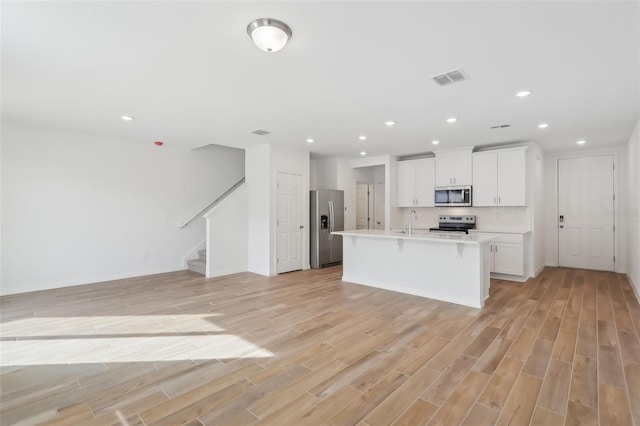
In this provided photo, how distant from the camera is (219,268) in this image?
604cm

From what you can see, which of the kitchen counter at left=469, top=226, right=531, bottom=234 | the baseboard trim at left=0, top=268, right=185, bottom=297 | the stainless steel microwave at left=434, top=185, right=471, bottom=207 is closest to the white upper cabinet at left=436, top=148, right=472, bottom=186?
the stainless steel microwave at left=434, top=185, right=471, bottom=207

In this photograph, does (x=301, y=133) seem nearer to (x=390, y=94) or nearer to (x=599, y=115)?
(x=390, y=94)

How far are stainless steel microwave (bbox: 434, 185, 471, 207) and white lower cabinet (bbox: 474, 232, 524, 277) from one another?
927mm

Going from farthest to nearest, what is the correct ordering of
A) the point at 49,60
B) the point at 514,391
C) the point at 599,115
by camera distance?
the point at 599,115 → the point at 49,60 → the point at 514,391

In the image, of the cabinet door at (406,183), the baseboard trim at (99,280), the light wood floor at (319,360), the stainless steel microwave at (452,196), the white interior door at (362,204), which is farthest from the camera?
the white interior door at (362,204)

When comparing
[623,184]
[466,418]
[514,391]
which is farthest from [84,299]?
[623,184]

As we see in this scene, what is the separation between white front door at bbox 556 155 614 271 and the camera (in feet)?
20.4

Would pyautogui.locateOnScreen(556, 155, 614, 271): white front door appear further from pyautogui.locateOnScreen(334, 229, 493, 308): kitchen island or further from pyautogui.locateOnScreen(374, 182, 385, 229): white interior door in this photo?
pyautogui.locateOnScreen(374, 182, 385, 229): white interior door

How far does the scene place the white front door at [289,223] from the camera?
620cm

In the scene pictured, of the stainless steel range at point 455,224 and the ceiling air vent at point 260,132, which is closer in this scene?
the ceiling air vent at point 260,132

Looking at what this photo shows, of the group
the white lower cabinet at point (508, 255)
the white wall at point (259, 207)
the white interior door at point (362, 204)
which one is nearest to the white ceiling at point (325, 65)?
the white wall at point (259, 207)

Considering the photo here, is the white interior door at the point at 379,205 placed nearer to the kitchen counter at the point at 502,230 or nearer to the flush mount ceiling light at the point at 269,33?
the kitchen counter at the point at 502,230

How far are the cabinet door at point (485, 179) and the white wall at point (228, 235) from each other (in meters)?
4.65

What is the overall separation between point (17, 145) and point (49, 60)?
10.5 ft
